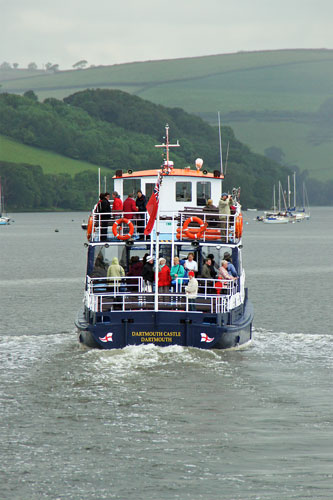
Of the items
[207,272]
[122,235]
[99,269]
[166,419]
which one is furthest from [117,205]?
[166,419]

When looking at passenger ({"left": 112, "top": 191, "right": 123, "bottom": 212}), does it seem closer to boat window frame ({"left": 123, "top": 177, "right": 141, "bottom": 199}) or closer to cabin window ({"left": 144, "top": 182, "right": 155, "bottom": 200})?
cabin window ({"left": 144, "top": 182, "right": 155, "bottom": 200})

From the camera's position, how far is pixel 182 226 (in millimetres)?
34062

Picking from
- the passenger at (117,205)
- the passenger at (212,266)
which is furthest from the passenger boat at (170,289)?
→ the passenger at (212,266)

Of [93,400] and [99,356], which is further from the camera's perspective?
[99,356]

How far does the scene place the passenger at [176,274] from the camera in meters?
32.5

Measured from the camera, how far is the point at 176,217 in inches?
1399

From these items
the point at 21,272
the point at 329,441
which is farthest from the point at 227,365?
the point at 21,272

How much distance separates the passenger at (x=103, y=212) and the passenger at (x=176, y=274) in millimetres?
3033

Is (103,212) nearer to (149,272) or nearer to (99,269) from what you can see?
(99,269)

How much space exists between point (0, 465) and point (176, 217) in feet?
55.0

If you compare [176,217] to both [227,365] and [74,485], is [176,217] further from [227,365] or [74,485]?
[74,485]

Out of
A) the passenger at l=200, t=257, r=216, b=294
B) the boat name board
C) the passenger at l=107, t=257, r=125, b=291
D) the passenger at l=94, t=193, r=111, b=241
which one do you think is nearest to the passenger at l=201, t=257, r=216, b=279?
the passenger at l=200, t=257, r=216, b=294

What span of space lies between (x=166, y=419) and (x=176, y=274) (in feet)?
30.0

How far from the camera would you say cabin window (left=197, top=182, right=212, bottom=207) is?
37.4 m
